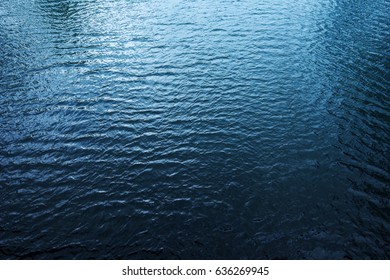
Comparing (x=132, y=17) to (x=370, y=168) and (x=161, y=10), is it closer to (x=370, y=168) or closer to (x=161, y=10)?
(x=161, y=10)

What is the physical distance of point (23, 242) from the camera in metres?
18.1

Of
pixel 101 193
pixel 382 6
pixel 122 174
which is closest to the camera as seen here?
pixel 101 193

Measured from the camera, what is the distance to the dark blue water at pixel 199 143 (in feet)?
59.1

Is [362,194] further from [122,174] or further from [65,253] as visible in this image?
[65,253]

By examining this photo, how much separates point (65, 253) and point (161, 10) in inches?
1994

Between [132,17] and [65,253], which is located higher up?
[132,17]

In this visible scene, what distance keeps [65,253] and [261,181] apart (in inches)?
536

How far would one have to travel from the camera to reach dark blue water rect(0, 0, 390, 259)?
1800 centimetres

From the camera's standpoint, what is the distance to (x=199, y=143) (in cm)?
2505

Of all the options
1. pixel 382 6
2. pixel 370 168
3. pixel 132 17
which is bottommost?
pixel 370 168

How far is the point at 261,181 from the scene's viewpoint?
21.2 metres

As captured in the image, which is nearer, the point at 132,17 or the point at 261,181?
the point at 261,181

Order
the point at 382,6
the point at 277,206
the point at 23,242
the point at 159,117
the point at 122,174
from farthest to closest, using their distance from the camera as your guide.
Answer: the point at 382,6 < the point at 159,117 < the point at 122,174 < the point at 277,206 < the point at 23,242
